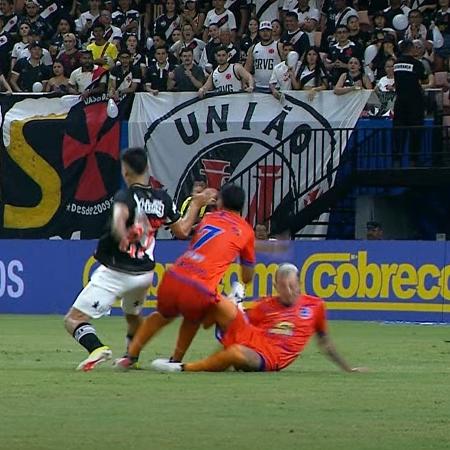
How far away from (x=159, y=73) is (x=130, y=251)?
1482 cm

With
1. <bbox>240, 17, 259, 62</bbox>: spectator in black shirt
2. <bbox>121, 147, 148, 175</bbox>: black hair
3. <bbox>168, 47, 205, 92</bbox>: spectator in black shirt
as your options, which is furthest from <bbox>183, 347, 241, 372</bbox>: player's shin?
<bbox>240, 17, 259, 62</bbox>: spectator in black shirt

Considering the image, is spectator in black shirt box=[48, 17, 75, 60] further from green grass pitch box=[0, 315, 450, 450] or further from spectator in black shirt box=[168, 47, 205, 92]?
green grass pitch box=[0, 315, 450, 450]

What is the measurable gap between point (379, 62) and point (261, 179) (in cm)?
286

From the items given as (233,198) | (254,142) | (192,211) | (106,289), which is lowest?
(254,142)

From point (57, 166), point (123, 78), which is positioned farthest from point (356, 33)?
point (57, 166)

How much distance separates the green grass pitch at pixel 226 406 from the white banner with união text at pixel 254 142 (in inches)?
395

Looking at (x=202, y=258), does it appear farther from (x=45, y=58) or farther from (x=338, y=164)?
(x=45, y=58)

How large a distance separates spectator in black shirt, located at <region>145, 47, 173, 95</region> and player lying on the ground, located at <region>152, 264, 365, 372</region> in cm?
1458

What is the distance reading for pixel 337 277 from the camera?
2322cm

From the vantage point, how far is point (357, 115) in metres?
24.9

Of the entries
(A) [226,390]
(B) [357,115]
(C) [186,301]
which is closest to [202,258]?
(C) [186,301]

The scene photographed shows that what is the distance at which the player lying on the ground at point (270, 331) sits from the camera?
40.6 feet

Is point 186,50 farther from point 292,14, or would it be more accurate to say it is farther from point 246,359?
point 246,359

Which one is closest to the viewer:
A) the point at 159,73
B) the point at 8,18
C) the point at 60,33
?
the point at 159,73
